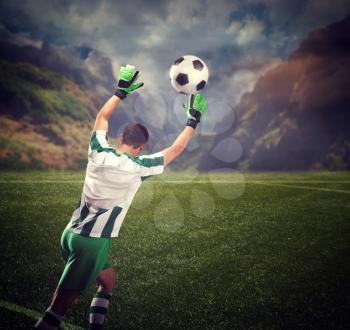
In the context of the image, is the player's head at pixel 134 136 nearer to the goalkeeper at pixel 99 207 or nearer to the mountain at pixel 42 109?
the goalkeeper at pixel 99 207

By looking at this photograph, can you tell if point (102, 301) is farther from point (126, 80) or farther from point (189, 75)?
point (189, 75)

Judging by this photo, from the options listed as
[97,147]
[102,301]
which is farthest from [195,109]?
[102,301]

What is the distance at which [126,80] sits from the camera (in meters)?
3.13

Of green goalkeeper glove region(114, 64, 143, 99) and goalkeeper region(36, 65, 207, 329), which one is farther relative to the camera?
green goalkeeper glove region(114, 64, 143, 99)

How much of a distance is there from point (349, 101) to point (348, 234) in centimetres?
6868

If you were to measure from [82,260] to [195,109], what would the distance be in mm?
1789

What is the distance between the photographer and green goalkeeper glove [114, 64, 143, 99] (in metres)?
3.12

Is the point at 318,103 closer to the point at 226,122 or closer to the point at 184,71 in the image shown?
the point at 226,122

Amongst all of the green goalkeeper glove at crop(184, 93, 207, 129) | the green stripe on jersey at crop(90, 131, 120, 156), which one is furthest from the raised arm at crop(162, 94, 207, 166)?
the green stripe on jersey at crop(90, 131, 120, 156)

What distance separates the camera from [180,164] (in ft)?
300

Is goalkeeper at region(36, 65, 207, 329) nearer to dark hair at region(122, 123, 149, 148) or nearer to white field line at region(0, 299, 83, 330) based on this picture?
dark hair at region(122, 123, 149, 148)

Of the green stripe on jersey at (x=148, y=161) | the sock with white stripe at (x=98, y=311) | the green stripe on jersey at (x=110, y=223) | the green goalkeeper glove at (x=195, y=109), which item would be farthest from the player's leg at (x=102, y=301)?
the green goalkeeper glove at (x=195, y=109)

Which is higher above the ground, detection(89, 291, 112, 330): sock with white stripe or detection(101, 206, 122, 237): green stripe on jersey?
detection(101, 206, 122, 237): green stripe on jersey

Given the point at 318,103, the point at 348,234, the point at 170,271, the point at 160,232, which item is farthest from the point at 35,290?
the point at 318,103
